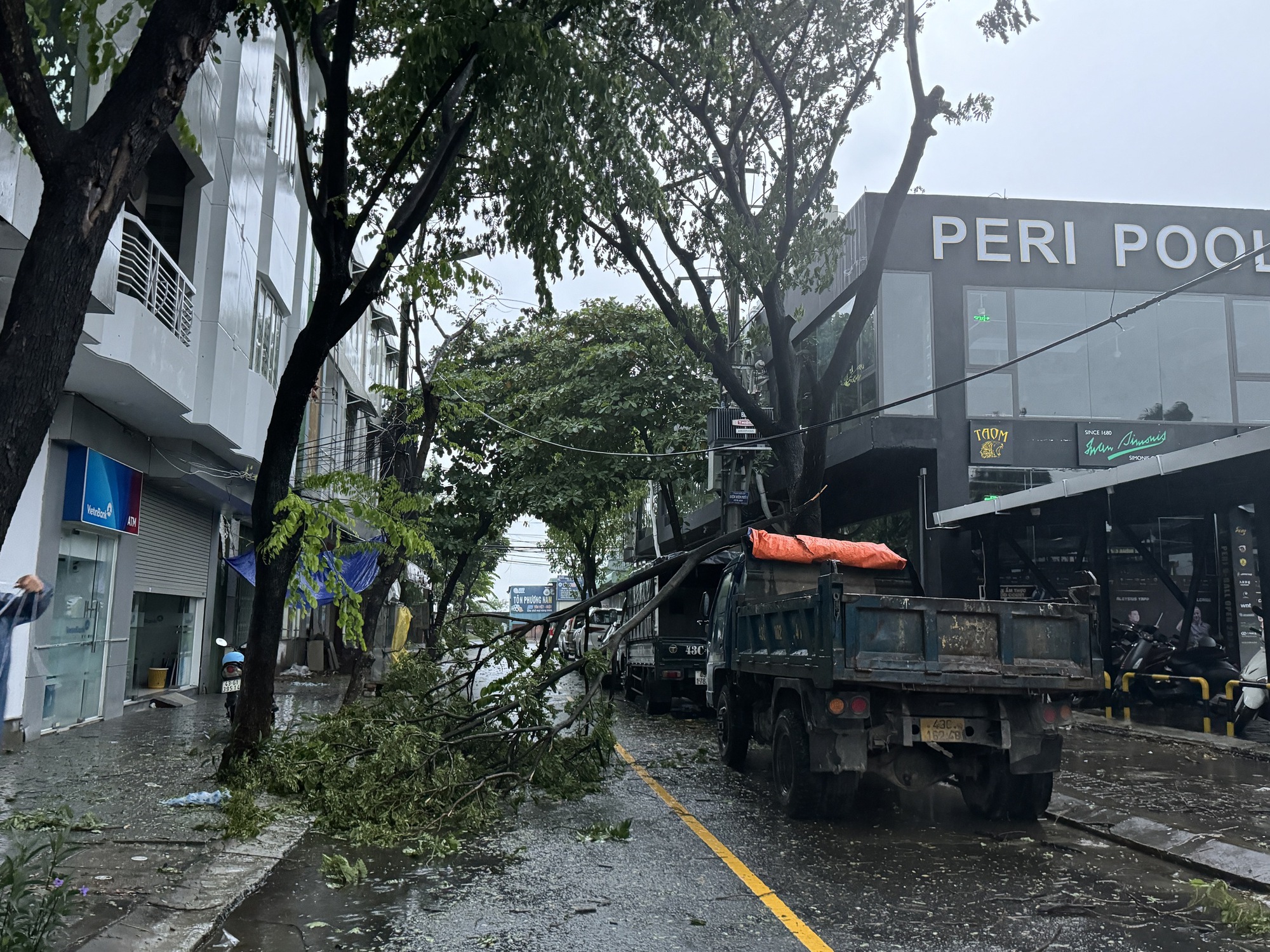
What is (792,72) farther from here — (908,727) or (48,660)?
(48,660)

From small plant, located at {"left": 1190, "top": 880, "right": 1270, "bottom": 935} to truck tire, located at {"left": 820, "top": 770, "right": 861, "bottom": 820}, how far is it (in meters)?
2.68

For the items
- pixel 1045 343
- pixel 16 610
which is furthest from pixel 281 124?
pixel 16 610

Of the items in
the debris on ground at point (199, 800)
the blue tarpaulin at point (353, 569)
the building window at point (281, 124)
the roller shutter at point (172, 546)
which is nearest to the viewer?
the debris on ground at point (199, 800)

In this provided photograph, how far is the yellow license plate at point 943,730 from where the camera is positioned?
27.9 feet

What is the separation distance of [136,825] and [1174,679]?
46.1ft

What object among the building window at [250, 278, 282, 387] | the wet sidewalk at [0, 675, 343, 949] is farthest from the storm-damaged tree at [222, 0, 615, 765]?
the building window at [250, 278, 282, 387]

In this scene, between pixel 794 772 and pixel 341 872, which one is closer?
pixel 341 872

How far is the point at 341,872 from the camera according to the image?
693cm

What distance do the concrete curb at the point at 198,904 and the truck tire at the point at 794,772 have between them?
13.2ft

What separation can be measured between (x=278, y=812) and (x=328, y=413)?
74.1 feet

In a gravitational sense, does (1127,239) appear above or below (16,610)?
above

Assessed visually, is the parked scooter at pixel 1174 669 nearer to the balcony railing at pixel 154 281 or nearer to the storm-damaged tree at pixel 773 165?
the storm-damaged tree at pixel 773 165

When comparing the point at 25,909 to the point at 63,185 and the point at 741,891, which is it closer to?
the point at 63,185

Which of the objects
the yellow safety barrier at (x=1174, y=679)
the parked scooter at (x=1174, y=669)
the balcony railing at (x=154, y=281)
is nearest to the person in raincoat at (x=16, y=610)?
the balcony railing at (x=154, y=281)
